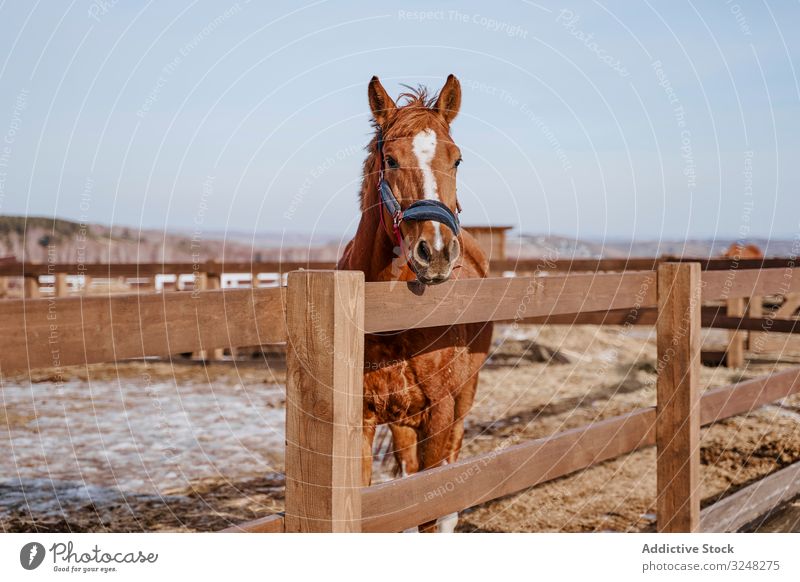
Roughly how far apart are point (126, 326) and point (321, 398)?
0.64m

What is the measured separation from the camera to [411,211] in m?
2.91

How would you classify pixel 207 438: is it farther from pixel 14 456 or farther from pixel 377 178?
pixel 377 178

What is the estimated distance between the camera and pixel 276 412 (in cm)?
791

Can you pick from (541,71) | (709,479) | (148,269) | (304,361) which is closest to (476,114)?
(541,71)

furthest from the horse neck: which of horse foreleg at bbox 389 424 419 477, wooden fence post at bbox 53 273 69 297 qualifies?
wooden fence post at bbox 53 273 69 297

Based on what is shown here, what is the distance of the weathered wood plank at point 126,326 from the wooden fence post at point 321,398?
10cm

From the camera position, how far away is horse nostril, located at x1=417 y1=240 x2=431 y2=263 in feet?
8.87

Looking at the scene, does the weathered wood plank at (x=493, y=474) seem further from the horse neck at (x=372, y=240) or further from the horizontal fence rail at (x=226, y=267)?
the horizontal fence rail at (x=226, y=267)

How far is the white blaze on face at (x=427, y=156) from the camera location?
10.0ft

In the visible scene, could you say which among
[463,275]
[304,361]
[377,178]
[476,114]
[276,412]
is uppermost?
[476,114]

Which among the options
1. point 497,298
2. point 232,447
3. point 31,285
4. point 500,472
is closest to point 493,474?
point 500,472

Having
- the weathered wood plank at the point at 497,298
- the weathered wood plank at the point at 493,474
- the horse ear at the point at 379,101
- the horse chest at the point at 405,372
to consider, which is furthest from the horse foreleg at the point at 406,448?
the horse ear at the point at 379,101

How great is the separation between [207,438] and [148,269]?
186 inches

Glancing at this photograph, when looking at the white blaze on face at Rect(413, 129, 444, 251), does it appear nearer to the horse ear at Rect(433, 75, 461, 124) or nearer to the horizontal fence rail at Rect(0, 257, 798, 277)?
the horse ear at Rect(433, 75, 461, 124)
